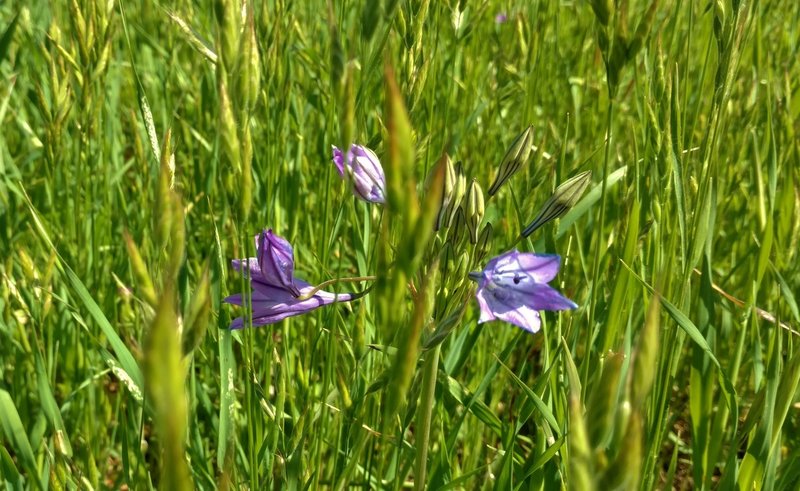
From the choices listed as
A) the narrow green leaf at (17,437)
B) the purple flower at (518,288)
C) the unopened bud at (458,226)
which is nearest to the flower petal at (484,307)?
the purple flower at (518,288)

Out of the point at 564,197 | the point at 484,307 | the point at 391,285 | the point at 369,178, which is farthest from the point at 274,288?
the point at 391,285

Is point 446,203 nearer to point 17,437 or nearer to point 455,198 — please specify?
point 455,198

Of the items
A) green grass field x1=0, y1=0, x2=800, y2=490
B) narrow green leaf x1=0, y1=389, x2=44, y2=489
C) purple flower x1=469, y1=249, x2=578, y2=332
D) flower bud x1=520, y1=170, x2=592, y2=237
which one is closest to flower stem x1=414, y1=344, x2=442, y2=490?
green grass field x1=0, y1=0, x2=800, y2=490

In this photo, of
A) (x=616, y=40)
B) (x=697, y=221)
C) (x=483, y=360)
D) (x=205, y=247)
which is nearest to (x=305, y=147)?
(x=205, y=247)

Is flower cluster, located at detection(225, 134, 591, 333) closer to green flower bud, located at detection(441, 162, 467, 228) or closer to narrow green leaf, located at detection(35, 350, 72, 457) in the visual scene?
green flower bud, located at detection(441, 162, 467, 228)

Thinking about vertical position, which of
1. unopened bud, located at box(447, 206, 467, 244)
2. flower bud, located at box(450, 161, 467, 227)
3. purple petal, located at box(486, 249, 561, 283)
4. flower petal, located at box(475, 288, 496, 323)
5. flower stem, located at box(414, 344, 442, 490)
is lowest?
flower stem, located at box(414, 344, 442, 490)

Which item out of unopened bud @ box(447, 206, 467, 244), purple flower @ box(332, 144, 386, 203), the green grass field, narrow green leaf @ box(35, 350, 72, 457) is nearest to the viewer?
the green grass field
